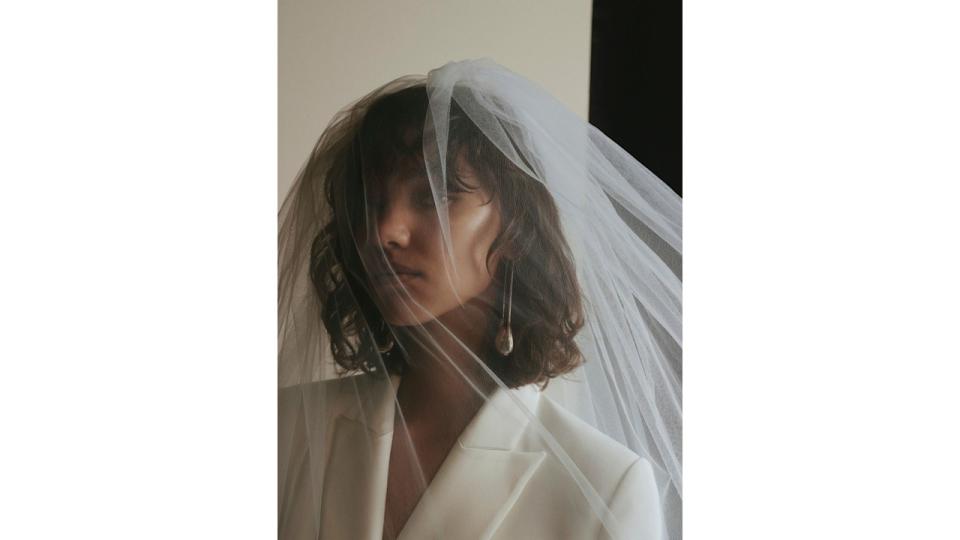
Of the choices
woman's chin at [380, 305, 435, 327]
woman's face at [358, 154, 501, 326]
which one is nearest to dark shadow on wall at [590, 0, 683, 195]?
woman's face at [358, 154, 501, 326]

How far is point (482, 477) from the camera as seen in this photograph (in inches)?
59.1

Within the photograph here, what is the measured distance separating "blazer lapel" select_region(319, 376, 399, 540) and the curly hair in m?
0.04

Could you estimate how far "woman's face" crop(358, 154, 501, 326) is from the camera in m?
1.48

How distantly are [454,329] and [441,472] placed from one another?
18 centimetres

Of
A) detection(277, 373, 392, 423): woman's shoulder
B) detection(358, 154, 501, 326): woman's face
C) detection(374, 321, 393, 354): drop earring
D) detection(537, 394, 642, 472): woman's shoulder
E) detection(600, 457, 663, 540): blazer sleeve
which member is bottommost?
detection(600, 457, 663, 540): blazer sleeve

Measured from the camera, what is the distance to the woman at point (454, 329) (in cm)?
148

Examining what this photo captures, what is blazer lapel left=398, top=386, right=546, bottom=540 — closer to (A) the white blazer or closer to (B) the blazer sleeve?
(A) the white blazer

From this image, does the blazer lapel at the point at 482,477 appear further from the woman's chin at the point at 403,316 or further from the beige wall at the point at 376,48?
the beige wall at the point at 376,48

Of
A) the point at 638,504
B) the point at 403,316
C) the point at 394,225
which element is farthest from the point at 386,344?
the point at 638,504

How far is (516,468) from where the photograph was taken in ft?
4.95
